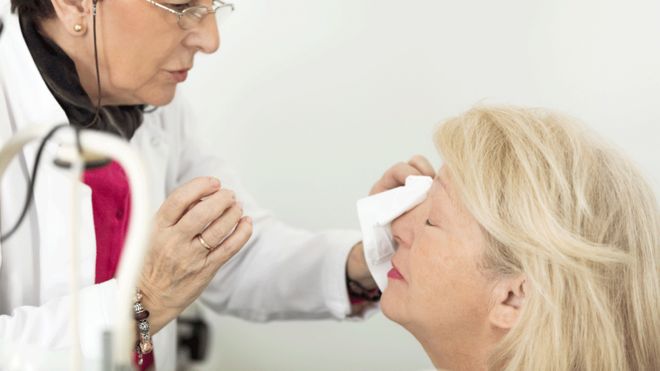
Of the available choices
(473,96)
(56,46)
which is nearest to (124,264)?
(56,46)

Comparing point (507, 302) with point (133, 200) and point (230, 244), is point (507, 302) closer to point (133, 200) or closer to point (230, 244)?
point (230, 244)

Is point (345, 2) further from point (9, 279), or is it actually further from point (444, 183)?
point (9, 279)

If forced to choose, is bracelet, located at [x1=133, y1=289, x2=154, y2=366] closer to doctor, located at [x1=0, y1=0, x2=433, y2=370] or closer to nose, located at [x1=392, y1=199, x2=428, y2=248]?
doctor, located at [x1=0, y1=0, x2=433, y2=370]

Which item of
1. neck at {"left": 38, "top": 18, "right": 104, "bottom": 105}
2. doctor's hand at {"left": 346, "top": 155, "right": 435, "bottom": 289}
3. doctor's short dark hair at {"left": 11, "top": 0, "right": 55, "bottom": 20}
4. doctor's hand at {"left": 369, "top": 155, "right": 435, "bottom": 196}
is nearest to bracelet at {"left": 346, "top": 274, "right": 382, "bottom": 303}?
doctor's hand at {"left": 346, "top": 155, "right": 435, "bottom": 289}

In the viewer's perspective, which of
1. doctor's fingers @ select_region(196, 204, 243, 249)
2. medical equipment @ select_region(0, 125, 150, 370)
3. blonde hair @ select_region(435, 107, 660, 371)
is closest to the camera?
medical equipment @ select_region(0, 125, 150, 370)

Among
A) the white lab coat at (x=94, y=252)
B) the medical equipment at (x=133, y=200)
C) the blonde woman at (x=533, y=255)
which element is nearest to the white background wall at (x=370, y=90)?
the white lab coat at (x=94, y=252)

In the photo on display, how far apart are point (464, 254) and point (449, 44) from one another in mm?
771

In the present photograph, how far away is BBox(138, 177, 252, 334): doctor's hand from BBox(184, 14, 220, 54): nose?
1.04 ft

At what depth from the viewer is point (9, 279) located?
143cm

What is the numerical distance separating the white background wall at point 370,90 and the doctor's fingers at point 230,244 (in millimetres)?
745

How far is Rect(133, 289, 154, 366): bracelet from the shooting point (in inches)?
53.7

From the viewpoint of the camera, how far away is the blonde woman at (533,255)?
1.25 metres

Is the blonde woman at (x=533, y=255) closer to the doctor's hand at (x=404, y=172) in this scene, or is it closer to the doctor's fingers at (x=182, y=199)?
the doctor's hand at (x=404, y=172)

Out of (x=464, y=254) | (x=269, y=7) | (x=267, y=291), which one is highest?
(x=269, y=7)
